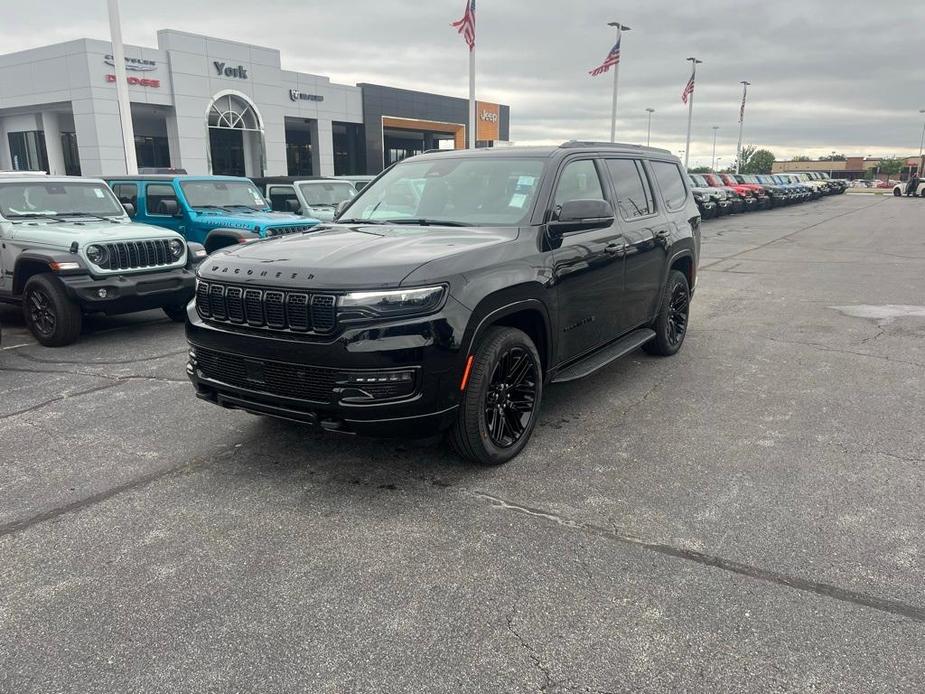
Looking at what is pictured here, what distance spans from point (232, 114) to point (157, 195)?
1007 inches

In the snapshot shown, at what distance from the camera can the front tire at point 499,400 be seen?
3980 mm

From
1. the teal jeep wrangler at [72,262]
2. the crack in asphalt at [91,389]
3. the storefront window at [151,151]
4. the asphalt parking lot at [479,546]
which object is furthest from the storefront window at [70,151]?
the asphalt parking lot at [479,546]

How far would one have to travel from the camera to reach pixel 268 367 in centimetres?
386

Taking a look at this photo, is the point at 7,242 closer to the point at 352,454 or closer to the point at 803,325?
the point at 352,454

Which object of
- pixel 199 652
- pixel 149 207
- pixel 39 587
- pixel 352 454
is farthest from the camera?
pixel 149 207

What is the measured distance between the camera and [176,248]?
815 cm

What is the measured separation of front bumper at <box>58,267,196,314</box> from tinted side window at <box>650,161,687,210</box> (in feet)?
17.2

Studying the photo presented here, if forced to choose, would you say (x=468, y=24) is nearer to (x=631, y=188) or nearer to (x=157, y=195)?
(x=157, y=195)

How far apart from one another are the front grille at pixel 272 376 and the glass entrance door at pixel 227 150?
3288cm

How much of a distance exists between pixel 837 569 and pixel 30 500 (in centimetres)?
415

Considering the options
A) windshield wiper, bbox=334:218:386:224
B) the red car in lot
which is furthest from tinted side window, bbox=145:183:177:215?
the red car in lot

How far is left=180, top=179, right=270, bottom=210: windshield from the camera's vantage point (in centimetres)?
1102

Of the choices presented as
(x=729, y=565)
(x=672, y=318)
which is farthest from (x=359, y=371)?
(x=672, y=318)

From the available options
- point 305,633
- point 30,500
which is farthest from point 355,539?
point 30,500
